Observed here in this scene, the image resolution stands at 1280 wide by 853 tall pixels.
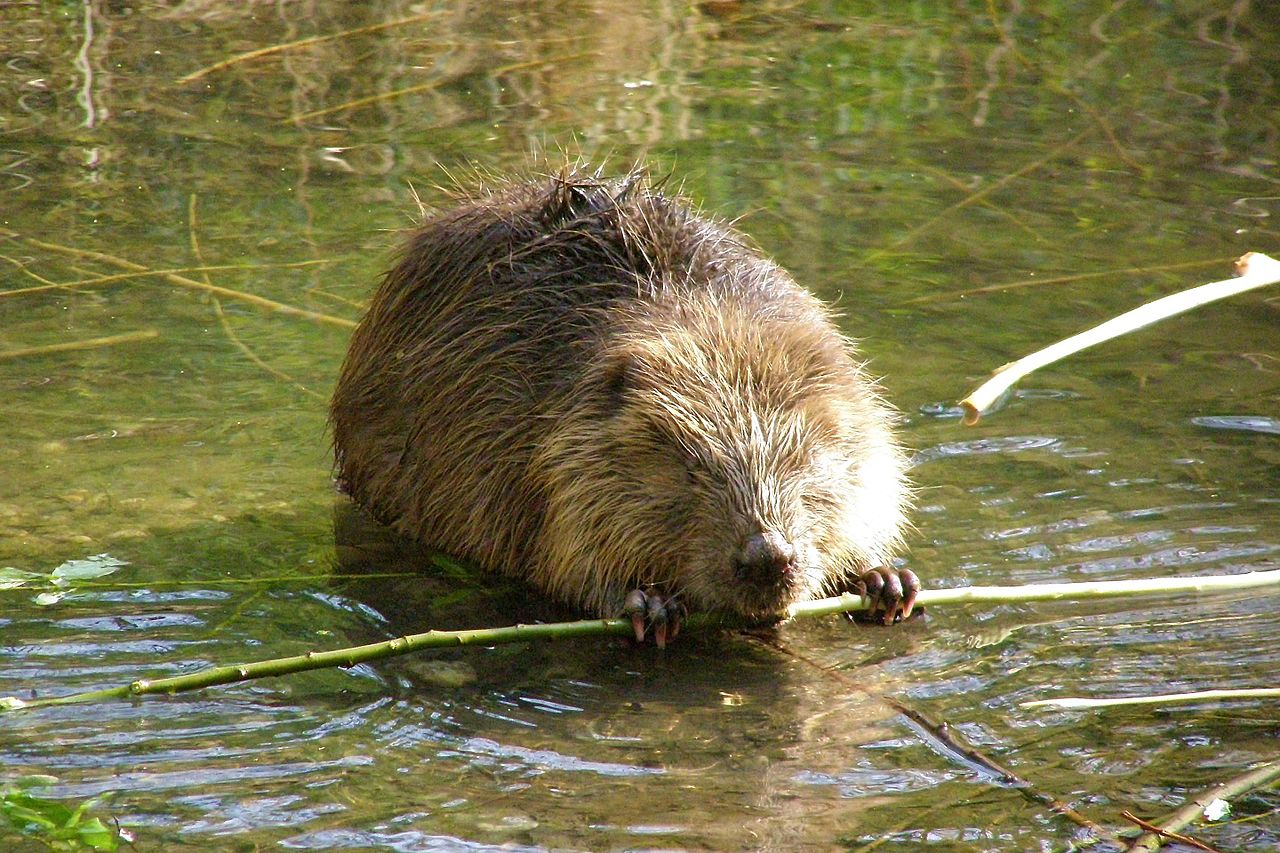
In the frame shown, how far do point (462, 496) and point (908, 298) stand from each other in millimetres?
1965

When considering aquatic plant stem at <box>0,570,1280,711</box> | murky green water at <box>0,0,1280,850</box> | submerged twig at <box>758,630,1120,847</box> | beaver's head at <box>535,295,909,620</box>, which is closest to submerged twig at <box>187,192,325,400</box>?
murky green water at <box>0,0,1280,850</box>

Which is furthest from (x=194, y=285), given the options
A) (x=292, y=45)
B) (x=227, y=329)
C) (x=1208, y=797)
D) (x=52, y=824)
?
(x=1208, y=797)

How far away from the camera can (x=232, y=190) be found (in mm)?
5988

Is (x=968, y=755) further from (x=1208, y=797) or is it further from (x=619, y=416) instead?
(x=619, y=416)

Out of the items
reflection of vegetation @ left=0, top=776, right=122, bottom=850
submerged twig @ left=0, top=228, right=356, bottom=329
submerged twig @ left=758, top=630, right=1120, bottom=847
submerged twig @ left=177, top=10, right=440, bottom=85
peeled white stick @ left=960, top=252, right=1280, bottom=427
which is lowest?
submerged twig @ left=758, top=630, right=1120, bottom=847

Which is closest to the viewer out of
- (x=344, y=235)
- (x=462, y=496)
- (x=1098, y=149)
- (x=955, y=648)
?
(x=955, y=648)

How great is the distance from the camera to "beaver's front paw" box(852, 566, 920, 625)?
3281 millimetres

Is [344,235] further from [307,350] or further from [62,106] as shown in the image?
[62,106]

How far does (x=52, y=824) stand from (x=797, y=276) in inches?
133

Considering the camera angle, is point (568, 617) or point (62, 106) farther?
point (62, 106)

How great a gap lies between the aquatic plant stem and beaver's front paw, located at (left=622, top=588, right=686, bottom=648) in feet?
0.08

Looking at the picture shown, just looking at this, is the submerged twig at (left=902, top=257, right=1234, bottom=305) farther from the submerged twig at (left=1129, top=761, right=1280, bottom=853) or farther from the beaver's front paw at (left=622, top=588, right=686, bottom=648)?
the submerged twig at (left=1129, top=761, right=1280, bottom=853)

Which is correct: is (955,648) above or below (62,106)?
below

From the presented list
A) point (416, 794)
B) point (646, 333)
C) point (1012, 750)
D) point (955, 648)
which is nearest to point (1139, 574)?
point (955, 648)
